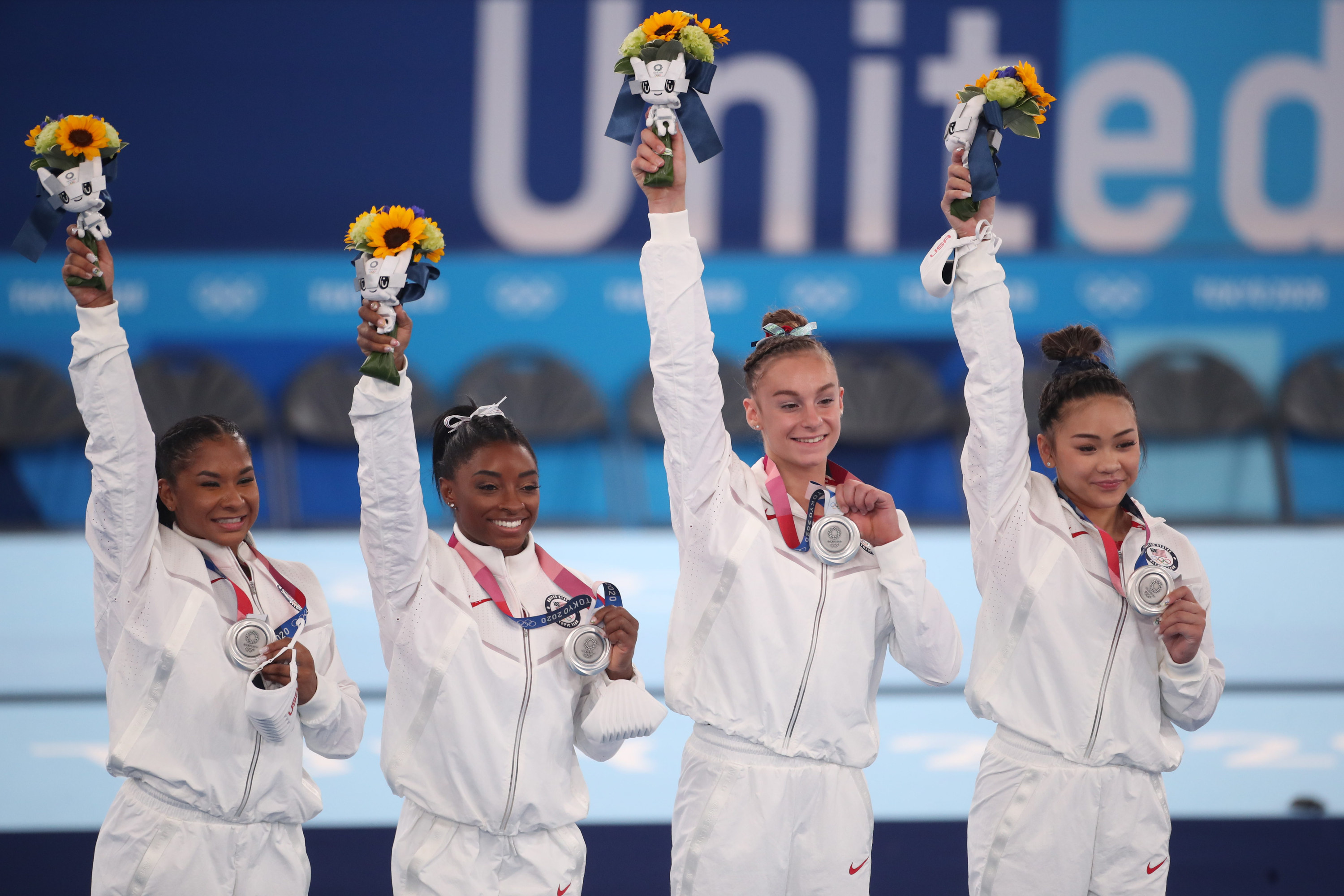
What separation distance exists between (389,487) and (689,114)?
1.10 meters

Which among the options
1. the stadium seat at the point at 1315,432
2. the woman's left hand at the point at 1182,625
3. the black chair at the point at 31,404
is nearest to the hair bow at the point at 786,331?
the woman's left hand at the point at 1182,625

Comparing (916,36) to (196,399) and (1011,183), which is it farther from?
(196,399)

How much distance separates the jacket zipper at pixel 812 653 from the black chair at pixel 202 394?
5.99 m

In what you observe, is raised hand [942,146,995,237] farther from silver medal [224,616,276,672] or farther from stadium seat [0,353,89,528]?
stadium seat [0,353,89,528]

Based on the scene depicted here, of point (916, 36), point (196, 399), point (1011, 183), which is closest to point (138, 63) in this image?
point (196, 399)

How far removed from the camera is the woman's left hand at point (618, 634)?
119 inches

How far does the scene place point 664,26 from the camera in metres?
3.03

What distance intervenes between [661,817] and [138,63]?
674 cm

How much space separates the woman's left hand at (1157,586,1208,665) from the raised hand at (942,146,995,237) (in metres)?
0.99

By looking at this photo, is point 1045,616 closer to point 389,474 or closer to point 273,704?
point 389,474

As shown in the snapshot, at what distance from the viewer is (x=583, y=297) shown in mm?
8891

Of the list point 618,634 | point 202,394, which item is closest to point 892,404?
point 202,394

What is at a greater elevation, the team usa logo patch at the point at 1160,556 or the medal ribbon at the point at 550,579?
the team usa logo patch at the point at 1160,556

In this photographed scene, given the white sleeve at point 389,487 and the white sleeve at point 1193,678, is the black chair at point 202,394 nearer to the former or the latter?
the white sleeve at point 389,487
